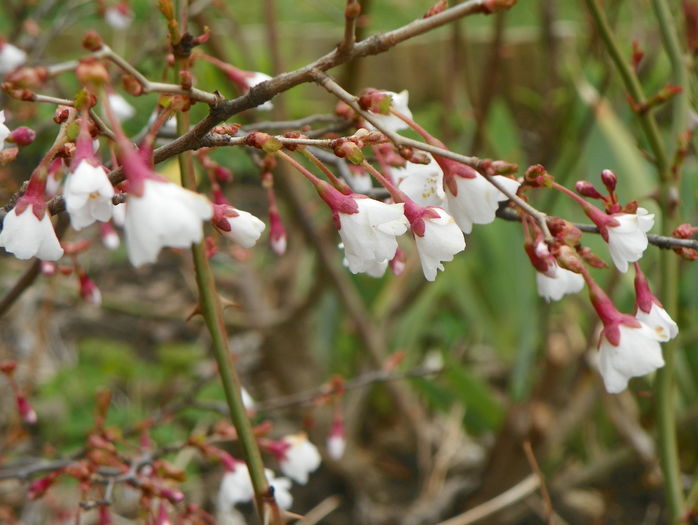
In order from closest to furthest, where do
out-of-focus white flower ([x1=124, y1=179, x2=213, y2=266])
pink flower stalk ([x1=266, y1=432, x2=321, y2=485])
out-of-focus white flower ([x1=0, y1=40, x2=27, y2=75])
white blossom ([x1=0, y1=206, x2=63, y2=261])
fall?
1. out-of-focus white flower ([x1=124, y1=179, x2=213, y2=266])
2. white blossom ([x1=0, y1=206, x2=63, y2=261])
3. pink flower stalk ([x1=266, y1=432, x2=321, y2=485])
4. out-of-focus white flower ([x1=0, y1=40, x2=27, y2=75])

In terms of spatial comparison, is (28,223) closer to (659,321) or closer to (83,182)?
(83,182)

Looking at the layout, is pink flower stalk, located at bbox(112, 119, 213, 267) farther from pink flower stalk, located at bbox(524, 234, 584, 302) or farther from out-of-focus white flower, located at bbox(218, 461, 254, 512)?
out-of-focus white flower, located at bbox(218, 461, 254, 512)

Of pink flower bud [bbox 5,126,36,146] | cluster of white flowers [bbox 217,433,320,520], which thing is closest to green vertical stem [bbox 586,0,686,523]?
cluster of white flowers [bbox 217,433,320,520]

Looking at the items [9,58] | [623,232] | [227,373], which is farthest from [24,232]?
[9,58]

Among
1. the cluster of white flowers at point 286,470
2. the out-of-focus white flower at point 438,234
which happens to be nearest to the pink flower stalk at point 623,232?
the out-of-focus white flower at point 438,234

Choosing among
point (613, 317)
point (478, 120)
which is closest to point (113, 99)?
point (613, 317)

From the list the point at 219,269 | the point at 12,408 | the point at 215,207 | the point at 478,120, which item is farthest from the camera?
the point at 219,269

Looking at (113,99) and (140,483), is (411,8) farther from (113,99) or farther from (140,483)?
(140,483)
